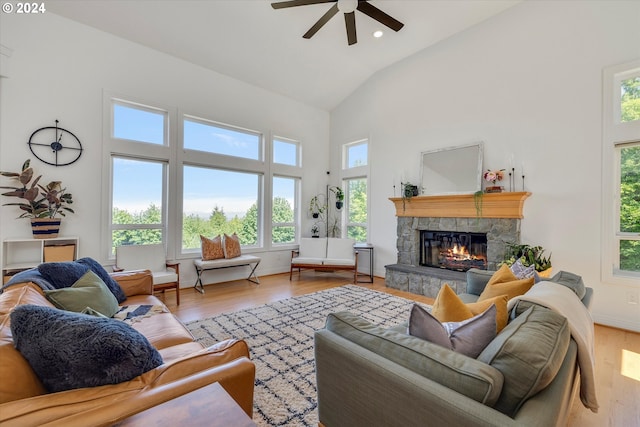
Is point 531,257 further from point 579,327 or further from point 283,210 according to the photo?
point 283,210

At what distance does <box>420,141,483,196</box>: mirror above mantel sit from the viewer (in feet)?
14.1

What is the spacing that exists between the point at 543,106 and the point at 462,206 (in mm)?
1639

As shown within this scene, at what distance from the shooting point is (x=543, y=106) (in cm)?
370

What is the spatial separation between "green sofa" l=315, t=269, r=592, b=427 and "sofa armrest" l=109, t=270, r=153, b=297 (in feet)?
7.84

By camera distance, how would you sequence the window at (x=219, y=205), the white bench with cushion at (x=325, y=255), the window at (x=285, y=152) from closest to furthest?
the window at (x=219, y=205)
the white bench with cushion at (x=325, y=255)
the window at (x=285, y=152)

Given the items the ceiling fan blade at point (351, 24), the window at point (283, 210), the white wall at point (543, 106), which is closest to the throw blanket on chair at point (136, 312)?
the window at point (283, 210)

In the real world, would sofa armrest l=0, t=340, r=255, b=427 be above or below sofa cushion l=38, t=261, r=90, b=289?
below

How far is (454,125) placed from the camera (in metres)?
4.58

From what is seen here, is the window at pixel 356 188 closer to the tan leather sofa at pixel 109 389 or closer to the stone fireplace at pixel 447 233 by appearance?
the stone fireplace at pixel 447 233

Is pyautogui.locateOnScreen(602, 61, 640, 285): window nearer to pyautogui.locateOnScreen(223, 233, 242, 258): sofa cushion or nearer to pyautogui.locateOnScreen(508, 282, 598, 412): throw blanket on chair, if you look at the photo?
pyautogui.locateOnScreen(508, 282, 598, 412): throw blanket on chair

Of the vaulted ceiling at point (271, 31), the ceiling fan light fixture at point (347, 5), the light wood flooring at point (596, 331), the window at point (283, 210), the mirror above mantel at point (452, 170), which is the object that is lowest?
the light wood flooring at point (596, 331)

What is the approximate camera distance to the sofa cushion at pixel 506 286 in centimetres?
184

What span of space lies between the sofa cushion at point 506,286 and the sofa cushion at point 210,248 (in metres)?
3.96

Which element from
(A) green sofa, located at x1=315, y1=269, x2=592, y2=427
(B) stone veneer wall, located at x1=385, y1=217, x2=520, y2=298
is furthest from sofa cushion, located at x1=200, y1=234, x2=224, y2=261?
(A) green sofa, located at x1=315, y1=269, x2=592, y2=427
